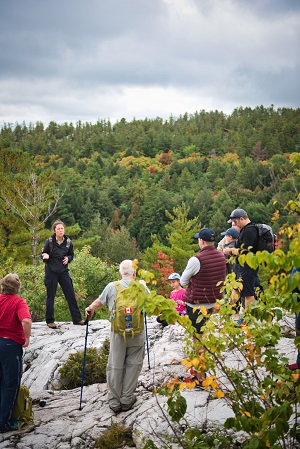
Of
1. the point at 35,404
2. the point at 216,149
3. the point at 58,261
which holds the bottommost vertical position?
the point at 35,404

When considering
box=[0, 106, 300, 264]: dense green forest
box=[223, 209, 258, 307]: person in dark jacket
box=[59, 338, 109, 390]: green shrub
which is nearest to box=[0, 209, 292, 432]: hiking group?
box=[223, 209, 258, 307]: person in dark jacket

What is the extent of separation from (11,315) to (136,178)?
89.1 m

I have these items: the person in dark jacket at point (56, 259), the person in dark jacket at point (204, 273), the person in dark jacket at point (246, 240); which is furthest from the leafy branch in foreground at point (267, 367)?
the person in dark jacket at point (56, 259)

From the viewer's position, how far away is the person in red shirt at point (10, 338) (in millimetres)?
5133

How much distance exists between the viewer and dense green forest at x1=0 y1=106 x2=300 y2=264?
25266 mm

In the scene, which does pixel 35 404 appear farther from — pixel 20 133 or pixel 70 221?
pixel 20 133

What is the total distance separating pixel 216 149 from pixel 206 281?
378ft

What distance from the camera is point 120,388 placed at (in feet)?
17.6

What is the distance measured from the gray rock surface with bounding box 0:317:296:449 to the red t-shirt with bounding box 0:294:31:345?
1130 millimetres

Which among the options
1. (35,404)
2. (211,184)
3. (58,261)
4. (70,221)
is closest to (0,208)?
(58,261)

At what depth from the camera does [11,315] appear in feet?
16.9

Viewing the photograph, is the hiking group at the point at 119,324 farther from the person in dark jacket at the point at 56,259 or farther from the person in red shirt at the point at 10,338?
the person in dark jacket at the point at 56,259

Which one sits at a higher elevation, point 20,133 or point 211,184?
point 20,133

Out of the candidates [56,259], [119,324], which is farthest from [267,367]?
[56,259]
